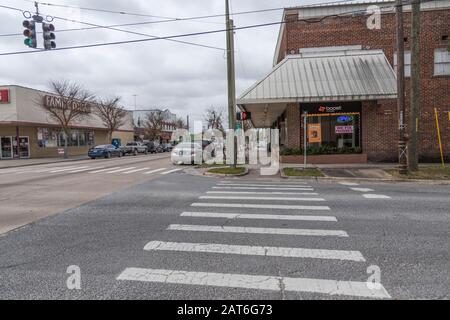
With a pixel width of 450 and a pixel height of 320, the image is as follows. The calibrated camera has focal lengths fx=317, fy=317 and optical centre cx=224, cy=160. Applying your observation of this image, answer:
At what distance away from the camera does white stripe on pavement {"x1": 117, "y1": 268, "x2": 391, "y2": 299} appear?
356cm

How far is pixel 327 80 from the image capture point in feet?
57.0

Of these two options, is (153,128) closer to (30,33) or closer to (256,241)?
(30,33)

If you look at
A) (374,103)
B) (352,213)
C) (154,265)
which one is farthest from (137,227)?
(374,103)

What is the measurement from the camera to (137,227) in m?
6.26

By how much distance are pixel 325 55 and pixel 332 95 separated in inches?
138

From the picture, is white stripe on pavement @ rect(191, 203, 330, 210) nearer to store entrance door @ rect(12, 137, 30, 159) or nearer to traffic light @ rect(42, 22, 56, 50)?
traffic light @ rect(42, 22, 56, 50)

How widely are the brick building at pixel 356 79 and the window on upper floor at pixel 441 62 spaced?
5 cm

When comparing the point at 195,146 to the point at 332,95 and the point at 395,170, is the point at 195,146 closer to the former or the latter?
the point at 332,95

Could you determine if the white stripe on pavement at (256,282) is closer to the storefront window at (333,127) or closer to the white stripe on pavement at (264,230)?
the white stripe on pavement at (264,230)

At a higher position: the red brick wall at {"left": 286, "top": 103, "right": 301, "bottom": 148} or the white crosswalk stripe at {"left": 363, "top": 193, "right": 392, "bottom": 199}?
the red brick wall at {"left": 286, "top": 103, "right": 301, "bottom": 148}

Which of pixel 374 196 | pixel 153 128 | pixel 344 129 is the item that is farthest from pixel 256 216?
pixel 153 128

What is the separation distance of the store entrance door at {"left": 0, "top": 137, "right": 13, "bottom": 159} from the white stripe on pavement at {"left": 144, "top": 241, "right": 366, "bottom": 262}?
34.0 meters

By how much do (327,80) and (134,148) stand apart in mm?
30915

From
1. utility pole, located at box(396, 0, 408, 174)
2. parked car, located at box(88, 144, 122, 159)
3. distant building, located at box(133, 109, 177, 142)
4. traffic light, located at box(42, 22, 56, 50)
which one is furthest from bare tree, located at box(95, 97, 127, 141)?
utility pole, located at box(396, 0, 408, 174)
